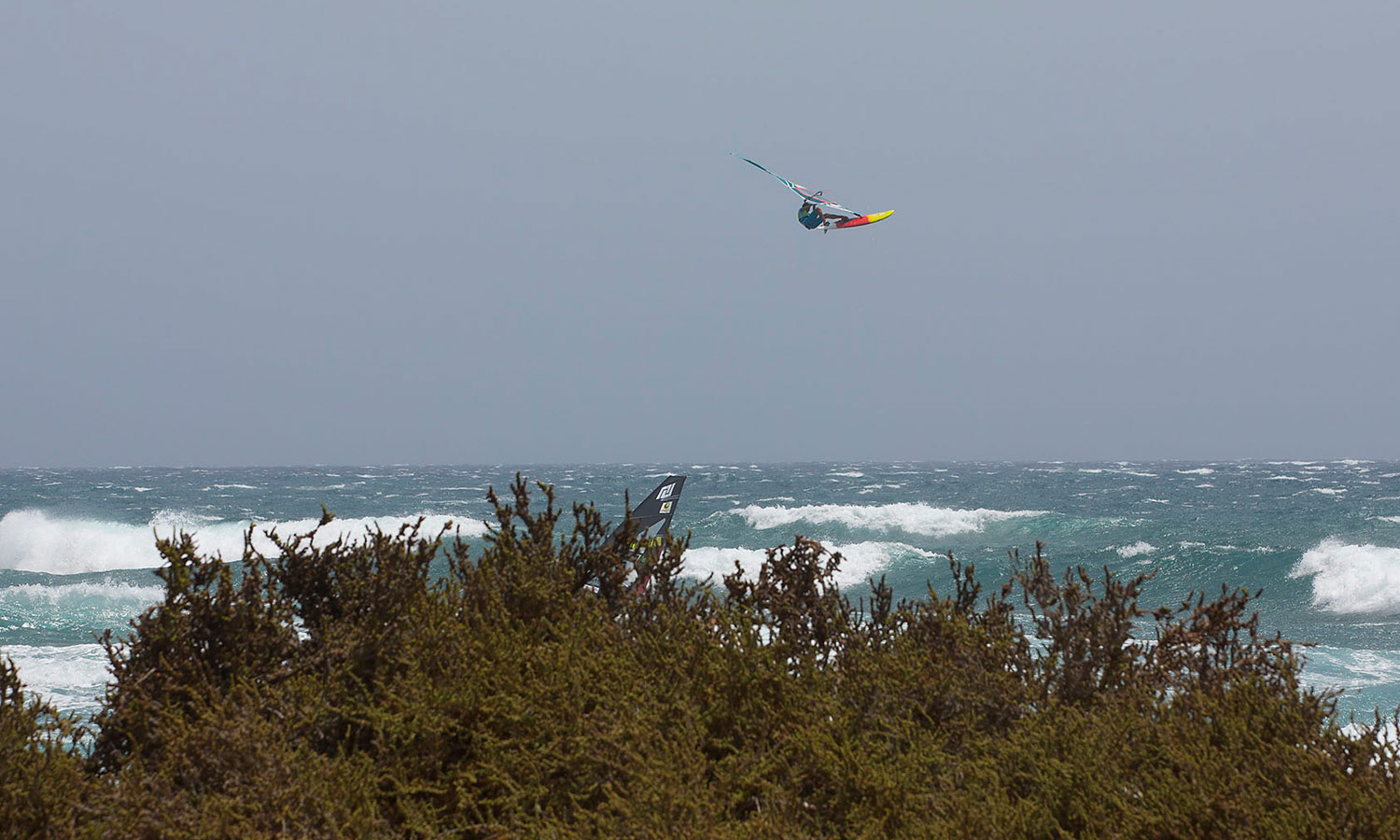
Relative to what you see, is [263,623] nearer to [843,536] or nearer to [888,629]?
[888,629]

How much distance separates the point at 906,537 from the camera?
146 feet

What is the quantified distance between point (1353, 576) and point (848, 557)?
1604cm

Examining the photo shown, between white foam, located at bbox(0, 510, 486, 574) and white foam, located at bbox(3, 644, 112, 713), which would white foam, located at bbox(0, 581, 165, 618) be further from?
white foam, located at bbox(0, 510, 486, 574)

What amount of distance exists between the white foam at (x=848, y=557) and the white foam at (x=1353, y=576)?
12.7m

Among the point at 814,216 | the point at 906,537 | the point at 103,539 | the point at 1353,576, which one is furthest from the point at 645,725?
the point at 103,539

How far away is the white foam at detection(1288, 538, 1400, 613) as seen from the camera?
2656 cm

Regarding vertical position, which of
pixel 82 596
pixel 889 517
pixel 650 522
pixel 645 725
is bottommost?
pixel 82 596

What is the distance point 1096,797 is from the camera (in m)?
3.91

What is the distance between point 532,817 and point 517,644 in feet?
3.96

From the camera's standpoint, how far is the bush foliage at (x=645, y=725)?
12.5 feet

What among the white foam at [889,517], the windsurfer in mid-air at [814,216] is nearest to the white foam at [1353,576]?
the white foam at [889,517]

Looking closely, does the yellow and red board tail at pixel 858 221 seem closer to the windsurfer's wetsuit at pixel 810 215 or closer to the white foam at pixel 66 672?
the windsurfer's wetsuit at pixel 810 215

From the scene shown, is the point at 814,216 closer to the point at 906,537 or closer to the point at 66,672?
the point at 66,672

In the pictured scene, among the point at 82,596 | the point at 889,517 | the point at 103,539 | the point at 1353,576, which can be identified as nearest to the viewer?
the point at 82,596
